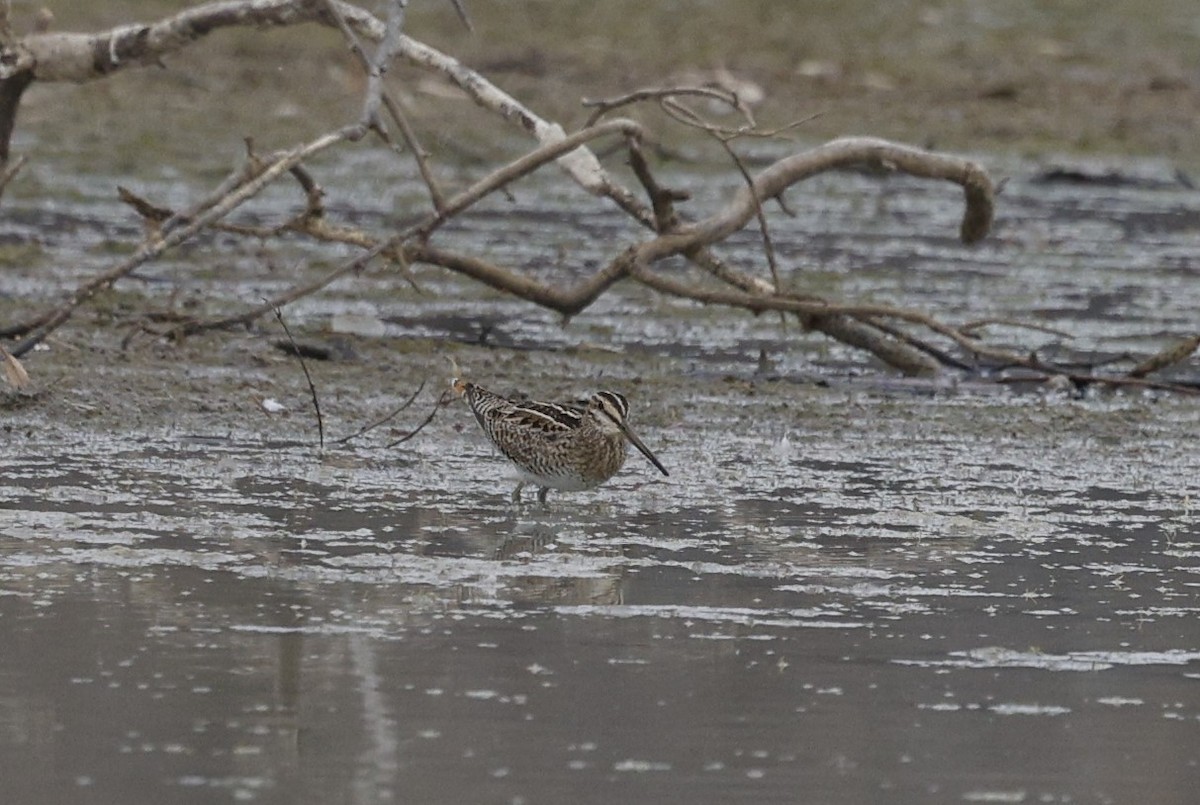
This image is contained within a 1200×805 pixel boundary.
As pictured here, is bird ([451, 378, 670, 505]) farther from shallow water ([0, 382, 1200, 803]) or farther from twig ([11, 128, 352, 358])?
twig ([11, 128, 352, 358])

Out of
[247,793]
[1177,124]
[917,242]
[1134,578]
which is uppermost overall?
[1177,124]

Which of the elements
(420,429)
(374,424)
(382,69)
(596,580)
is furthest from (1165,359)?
(596,580)

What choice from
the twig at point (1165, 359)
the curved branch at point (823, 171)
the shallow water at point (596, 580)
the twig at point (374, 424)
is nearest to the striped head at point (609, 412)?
the shallow water at point (596, 580)

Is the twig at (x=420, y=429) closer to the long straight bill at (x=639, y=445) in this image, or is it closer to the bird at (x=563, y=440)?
the bird at (x=563, y=440)

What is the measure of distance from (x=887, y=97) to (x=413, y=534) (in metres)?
15.7

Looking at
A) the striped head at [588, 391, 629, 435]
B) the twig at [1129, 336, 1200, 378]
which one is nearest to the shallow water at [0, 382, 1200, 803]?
the striped head at [588, 391, 629, 435]

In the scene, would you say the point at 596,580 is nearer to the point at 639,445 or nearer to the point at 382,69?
the point at 639,445

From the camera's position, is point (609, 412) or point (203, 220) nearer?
point (609, 412)

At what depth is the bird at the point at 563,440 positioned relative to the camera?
8273 mm

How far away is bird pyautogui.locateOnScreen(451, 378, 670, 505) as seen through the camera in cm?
827

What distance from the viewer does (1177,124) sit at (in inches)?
866

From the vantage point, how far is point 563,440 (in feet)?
26.9

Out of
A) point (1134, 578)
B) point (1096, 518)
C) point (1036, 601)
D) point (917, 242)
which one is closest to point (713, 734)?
point (1036, 601)

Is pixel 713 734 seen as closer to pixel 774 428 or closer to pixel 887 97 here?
pixel 774 428
